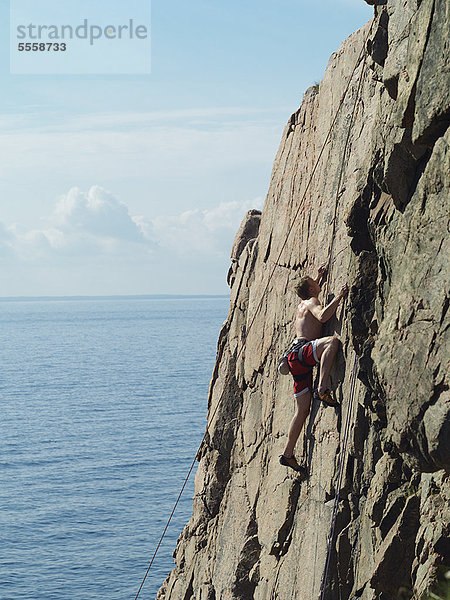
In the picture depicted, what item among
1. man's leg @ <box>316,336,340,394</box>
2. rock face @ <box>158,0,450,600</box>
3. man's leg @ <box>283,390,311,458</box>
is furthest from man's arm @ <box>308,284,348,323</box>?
man's leg @ <box>283,390,311,458</box>

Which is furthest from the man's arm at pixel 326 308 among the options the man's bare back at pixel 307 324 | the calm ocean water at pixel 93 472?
the calm ocean water at pixel 93 472

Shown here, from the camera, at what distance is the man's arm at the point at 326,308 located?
11.7 meters

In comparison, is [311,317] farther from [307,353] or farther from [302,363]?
[302,363]

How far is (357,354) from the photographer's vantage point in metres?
11.0

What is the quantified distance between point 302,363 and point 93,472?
210 feet

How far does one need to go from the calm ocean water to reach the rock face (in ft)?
109

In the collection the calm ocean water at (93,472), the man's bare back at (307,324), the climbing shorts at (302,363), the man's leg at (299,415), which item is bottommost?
the calm ocean water at (93,472)

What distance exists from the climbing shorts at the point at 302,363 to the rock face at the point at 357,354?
0.43 m

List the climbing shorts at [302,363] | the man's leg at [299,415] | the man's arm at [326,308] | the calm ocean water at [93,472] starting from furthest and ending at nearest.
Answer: the calm ocean water at [93,472]
the man's leg at [299,415]
the climbing shorts at [302,363]
the man's arm at [326,308]

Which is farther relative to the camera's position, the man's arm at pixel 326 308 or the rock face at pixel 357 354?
the man's arm at pixel 326 308

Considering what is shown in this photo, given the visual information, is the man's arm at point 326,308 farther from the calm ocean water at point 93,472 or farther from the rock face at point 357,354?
the calm ocean water at point 93,472

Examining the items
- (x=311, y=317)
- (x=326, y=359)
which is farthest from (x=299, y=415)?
(x=311, y=317)

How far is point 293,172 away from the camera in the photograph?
14.8 metres

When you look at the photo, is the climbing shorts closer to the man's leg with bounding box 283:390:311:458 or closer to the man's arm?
the man's leg with bounding box 283:390:311:458
